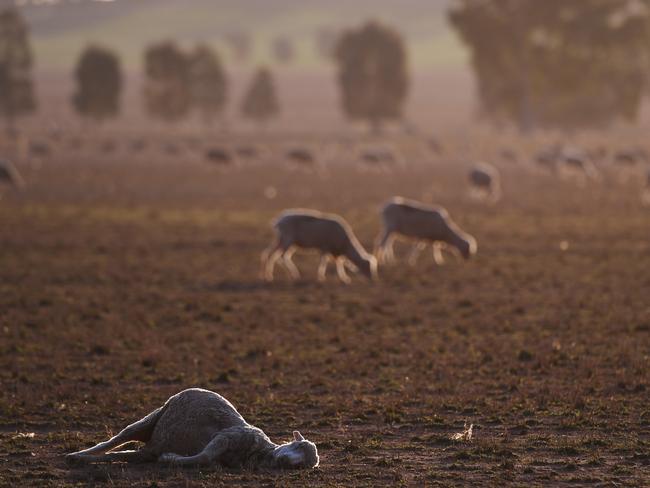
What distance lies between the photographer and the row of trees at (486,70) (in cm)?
8744

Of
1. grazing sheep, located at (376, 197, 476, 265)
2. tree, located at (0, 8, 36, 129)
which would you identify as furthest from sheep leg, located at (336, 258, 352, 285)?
tree, located at (0, 8, 36, 129)

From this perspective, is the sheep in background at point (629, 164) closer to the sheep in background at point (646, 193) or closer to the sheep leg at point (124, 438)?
the sheep in background at point (646, 193)

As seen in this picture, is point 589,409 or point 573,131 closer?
point 589,409

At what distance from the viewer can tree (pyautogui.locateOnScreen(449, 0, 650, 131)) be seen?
285 feet

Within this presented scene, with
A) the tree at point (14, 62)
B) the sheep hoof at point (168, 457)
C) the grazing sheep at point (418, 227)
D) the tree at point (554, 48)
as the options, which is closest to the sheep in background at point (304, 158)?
the tree at point (554, 48)

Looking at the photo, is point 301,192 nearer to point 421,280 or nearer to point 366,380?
point 421,280

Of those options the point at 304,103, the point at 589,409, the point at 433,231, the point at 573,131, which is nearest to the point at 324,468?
the point at 589,409

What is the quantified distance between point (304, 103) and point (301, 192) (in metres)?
132

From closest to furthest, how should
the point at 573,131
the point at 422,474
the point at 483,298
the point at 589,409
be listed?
the point at 422,474
the point at 589,409
the point at 483,298
the point at 573,131

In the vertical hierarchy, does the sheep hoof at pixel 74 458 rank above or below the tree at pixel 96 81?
below

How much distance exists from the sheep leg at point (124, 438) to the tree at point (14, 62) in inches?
4001

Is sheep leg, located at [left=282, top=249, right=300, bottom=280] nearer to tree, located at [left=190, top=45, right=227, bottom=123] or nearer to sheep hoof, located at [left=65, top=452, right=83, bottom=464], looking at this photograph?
sheep hoof, located at [left=65, top=452, right=83, bottom=464]

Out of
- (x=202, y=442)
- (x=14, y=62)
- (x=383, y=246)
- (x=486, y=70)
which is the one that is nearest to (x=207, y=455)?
(x=202, y=442)

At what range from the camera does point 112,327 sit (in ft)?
59.9
